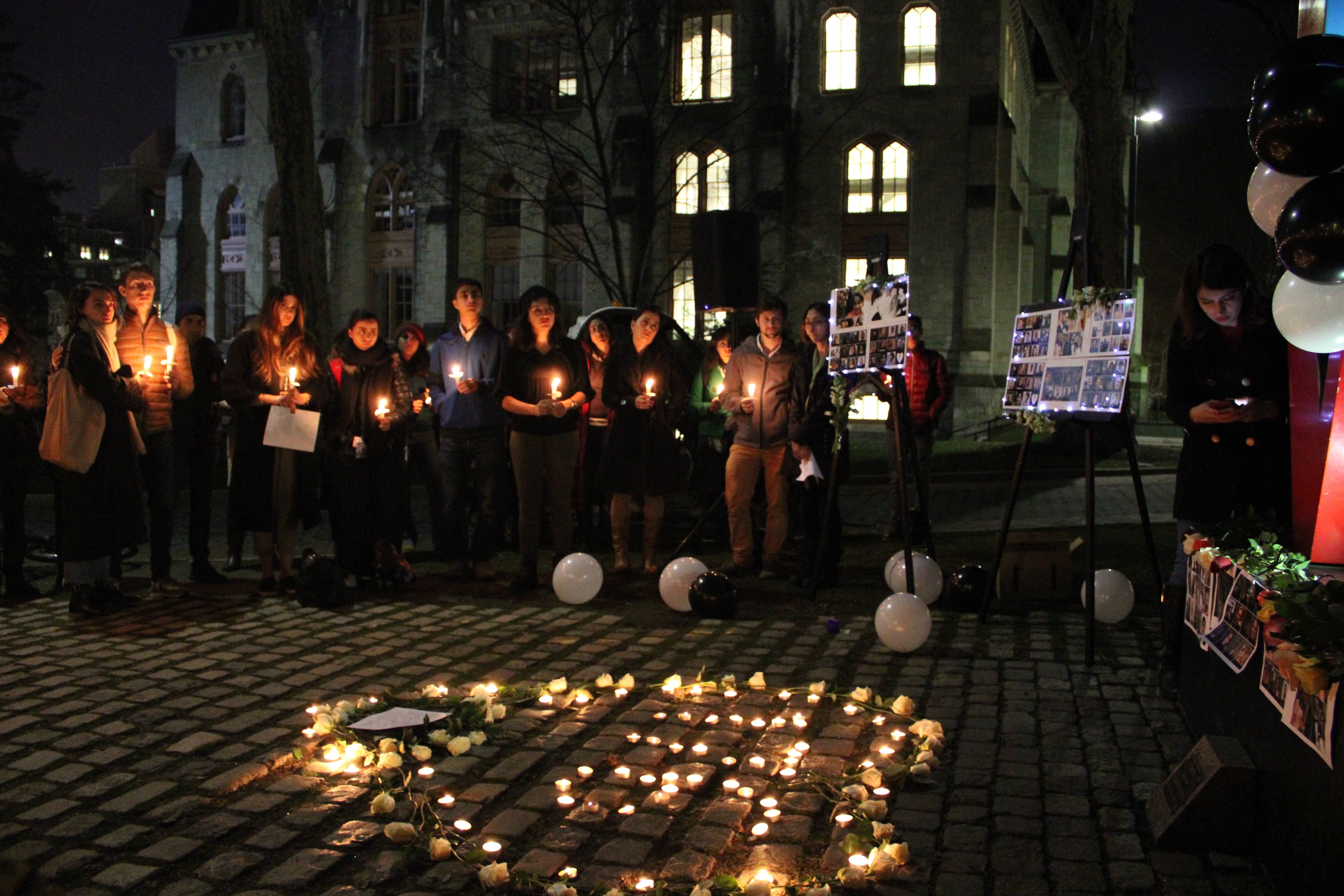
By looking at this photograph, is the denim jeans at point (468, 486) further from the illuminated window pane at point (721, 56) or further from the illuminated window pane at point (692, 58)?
the illuminated window pane at point (721, 56)

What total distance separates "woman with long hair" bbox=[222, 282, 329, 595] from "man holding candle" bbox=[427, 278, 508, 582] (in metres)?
1.01

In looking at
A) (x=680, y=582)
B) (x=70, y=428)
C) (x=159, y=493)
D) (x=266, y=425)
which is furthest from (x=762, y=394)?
(x=70, y=428)

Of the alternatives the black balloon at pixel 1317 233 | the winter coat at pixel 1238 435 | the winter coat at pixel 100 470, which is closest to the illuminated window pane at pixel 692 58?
the winter coat at pixel 100 470

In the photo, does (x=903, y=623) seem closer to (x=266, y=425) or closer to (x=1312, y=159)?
(x=1312, y=159)

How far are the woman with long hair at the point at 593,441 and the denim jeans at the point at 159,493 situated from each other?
3.54 meters

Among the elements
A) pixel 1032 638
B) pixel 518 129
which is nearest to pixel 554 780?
pixel 1032 638

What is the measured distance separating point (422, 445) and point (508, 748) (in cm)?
543

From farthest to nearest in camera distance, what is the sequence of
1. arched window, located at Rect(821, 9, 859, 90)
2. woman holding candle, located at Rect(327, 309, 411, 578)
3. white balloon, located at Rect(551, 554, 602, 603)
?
arched window, located at Rect(821, 9, 859, 90) < woman holding candle, located at Rect(327, 309, 411, 578) < white balloon, located at Rect(551, 554, 602, 603)

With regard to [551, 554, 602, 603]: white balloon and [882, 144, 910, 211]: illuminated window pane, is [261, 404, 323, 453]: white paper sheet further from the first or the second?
[882, 144, 910, 211]: illuminated window pane

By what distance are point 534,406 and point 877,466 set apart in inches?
459

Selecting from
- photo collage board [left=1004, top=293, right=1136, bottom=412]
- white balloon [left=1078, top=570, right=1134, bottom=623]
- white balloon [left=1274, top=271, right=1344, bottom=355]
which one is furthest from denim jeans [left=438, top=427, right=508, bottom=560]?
white balloon [left=1274, top=271, right=1344, bottom=355]

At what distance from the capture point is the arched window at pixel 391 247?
124 feet

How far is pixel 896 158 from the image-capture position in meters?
30.2

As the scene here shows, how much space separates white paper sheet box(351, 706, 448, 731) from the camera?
16.7 ft
